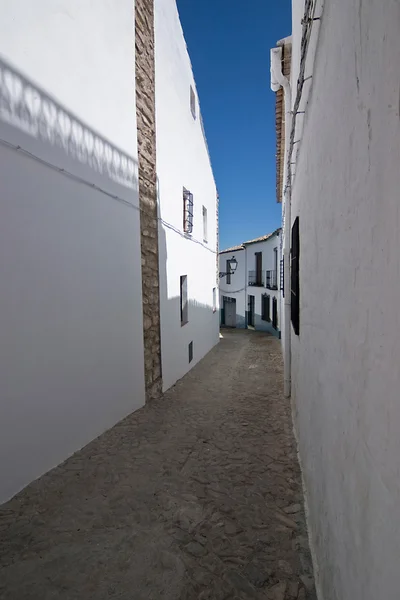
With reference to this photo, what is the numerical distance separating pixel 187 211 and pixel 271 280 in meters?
8.03

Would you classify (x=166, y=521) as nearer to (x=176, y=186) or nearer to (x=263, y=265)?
(x=176, y=186)

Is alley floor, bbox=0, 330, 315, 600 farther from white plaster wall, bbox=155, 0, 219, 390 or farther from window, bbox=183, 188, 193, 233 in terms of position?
window, bbox=183, 188, 193, 233

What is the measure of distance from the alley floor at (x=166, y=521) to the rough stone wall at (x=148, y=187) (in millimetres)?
1471

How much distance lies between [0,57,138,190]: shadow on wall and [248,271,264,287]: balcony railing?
43.7 ft

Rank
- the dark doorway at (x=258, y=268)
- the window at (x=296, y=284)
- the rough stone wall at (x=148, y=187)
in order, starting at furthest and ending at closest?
the dark doorway at (x=258, y=268), the rough stone wall at (x=148, y=187), the window at (x=296, y=284)

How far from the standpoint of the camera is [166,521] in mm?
2834

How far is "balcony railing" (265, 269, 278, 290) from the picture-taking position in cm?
1440

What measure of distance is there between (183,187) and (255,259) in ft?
36.2

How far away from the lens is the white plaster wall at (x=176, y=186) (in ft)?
21.4

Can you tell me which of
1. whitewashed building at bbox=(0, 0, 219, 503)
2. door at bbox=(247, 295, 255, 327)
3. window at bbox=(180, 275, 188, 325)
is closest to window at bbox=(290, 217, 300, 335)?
whitewashed building at bbox=(0, 0, 219, 503)

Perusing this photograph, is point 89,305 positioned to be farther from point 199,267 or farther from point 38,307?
point 199,267

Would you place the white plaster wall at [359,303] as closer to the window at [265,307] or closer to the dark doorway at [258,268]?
the window at [265,307]

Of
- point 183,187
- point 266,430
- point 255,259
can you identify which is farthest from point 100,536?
point 255,259

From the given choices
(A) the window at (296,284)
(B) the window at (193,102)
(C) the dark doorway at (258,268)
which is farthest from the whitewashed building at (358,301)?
(C) the dark doorway at (258,268)
